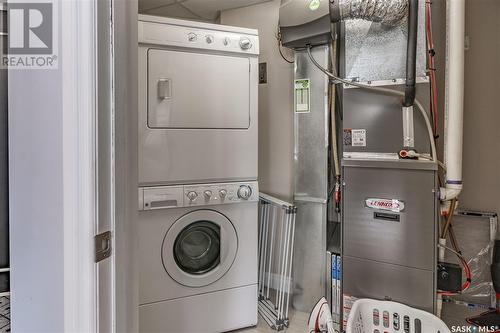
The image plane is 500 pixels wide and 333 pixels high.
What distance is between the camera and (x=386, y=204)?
1.88m

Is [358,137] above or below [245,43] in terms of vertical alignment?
below

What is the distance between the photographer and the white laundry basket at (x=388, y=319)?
5.55 feet

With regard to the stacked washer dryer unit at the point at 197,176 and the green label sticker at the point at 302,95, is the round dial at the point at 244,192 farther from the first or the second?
the green label sticker at the point at 302,95

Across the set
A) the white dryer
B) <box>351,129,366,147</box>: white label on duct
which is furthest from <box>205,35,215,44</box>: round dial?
<box>351,129,366,147</box>: white label on duct

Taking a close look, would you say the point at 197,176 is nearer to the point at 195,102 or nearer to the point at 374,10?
the point at 195,102

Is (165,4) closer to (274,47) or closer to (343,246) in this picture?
(274,47)

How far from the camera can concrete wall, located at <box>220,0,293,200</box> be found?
2850mm

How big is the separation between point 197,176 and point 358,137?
1.03 m

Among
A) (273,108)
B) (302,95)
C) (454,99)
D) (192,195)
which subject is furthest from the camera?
(273,108)

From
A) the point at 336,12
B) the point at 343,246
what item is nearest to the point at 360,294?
the point at 343,246

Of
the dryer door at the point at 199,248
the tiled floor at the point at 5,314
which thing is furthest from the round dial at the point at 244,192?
the tiled floor at the point at 5,314

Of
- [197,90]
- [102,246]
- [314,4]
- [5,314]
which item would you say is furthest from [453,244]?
[5,314]

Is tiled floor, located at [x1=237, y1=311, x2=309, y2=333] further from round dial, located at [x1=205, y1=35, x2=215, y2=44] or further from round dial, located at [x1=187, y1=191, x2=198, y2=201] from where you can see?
round dial, located at [x1=205, y1=35, x2=215, y2=44]

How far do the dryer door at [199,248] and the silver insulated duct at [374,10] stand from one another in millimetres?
1462
